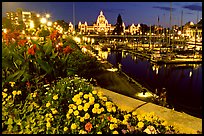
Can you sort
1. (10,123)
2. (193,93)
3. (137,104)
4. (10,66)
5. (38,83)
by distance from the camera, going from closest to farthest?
(10,123) < (137,104) < (38,83) < (10,66) < (193,93)

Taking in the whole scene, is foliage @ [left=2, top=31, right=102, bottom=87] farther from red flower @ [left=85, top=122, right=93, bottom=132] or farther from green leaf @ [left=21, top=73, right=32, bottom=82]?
red flower @ [left=85, top=122, right=93, bottom=132]

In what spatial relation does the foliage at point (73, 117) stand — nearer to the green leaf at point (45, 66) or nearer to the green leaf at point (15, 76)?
the green leaf at point (15, 76)

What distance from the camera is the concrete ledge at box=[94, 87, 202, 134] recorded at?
150 inches

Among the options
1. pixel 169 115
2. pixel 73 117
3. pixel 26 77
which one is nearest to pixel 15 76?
pixel 26 77

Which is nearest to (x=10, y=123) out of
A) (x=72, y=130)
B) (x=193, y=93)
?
(x=72, y=130)

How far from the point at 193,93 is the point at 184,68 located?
60.5ft

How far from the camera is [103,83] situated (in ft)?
39.0

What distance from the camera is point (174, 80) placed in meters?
47.9

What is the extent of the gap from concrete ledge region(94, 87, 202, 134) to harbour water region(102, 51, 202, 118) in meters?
27.2

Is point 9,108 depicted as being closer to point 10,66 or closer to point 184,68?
point 10,66

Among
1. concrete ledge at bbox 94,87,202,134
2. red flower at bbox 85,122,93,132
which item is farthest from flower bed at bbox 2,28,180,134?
concrete ledge at bbox 94,87,202,134

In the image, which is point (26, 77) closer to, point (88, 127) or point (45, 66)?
point (45, 66)

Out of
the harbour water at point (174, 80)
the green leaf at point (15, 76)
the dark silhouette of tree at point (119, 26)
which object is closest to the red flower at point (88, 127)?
the green leaf at point (15, 76)

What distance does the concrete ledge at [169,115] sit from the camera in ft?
12.5
